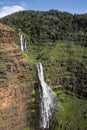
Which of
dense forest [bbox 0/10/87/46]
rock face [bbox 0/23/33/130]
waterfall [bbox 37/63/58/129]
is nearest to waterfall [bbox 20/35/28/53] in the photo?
dense forest [bbox 0/10/87/46]

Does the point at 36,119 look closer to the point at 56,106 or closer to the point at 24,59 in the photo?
the point at 56,106

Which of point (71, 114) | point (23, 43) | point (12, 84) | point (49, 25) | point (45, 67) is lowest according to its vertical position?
point (71, 114)

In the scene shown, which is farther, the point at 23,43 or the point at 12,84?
the point at 23,43

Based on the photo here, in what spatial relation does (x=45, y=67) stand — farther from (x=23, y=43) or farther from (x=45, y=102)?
(x=45, y=102)

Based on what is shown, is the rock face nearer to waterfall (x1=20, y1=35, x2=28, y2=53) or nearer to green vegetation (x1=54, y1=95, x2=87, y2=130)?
green vegetation (x1=54, y1=95, x2=87, y2=130)

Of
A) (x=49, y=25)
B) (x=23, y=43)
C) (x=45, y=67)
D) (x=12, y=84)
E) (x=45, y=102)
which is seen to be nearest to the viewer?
(x=12, y=84)

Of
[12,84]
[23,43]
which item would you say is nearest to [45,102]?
[12,84]

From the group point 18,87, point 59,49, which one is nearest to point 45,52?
point 59,49
